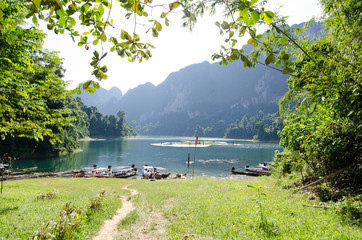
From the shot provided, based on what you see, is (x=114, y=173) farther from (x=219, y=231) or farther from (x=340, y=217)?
(x=340, y=217)

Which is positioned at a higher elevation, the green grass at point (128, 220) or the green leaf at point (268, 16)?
the green leaf at point (268, 16)

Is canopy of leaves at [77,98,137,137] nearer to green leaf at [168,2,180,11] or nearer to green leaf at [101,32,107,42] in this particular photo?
green leaf at [101,32,107,42]

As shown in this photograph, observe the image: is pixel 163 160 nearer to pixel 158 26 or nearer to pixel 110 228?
pixel 110 228

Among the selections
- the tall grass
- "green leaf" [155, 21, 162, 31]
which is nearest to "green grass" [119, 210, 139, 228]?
the tall grass

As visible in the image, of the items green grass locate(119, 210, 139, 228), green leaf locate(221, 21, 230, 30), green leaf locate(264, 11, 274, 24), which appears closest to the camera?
green leaf locate(264, 11, 274, 24)

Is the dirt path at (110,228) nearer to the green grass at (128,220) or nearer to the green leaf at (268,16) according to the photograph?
the green grass at (128,220)

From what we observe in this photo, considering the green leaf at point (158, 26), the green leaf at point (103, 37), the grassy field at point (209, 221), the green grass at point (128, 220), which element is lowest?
the green grass at point (128, 220)

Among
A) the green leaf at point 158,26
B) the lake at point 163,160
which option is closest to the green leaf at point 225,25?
the green leaf at point 158,26

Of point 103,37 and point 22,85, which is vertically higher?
point 22,85

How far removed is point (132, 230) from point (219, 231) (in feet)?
9.96

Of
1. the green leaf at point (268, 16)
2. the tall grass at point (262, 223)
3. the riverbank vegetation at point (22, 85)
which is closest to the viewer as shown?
the green leaf at point (268, 16)

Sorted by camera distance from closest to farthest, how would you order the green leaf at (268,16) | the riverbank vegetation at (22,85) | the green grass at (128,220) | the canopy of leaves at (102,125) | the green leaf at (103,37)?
1. the green leaf at (268,16)
2. the green leaf at (103,37)
3. the riverbank vegetation at (22,85)
4. the green grass at (128,220)
5. the canopy of leaves at (102,125)

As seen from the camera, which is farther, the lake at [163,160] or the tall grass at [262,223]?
the lake at [163,160]

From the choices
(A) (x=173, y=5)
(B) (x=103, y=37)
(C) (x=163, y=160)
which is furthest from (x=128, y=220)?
(C) (x=163, y=160)
